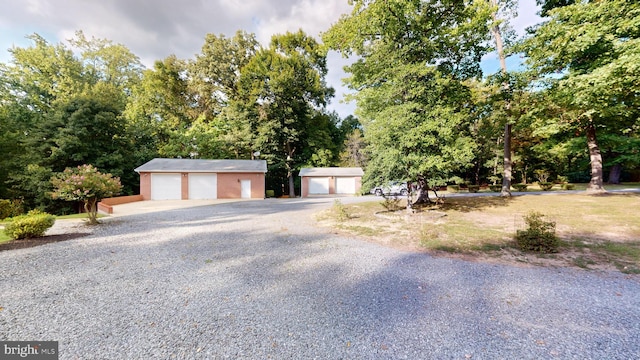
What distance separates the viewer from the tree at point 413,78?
8.95 metres

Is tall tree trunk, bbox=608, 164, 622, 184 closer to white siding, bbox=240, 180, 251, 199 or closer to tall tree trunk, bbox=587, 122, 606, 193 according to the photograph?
tall tree trunk, bbox=587, 122, 606, 193

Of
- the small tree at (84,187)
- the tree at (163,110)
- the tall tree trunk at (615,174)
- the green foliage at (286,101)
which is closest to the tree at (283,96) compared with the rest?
the green foliage at (286,101)

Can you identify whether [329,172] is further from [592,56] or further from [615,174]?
[615,174]

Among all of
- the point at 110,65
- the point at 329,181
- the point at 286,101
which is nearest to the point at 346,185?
the point at 329,181

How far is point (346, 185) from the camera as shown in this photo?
80.7 feet

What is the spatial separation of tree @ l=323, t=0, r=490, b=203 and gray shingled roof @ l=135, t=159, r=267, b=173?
1244cm

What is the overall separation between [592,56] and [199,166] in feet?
81.8

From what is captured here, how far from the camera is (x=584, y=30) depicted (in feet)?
30.8

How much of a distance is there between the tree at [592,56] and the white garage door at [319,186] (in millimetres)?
17079

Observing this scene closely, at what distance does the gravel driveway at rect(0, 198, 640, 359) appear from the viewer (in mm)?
2455

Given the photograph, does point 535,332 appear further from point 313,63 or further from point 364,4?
point 313,63

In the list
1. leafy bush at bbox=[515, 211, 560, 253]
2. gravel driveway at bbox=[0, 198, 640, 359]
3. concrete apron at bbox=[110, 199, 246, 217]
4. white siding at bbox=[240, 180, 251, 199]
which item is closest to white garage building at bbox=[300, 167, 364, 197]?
white siding at bbox=[240, 180, 251, 199]

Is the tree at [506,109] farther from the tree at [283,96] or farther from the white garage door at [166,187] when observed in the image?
the white garage door at [166,187]

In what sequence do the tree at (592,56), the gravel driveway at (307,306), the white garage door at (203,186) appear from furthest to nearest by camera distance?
1. the white garage door at (203,186)
2. the tree at (592,56)
3. the gravel driveway at (307,306)
